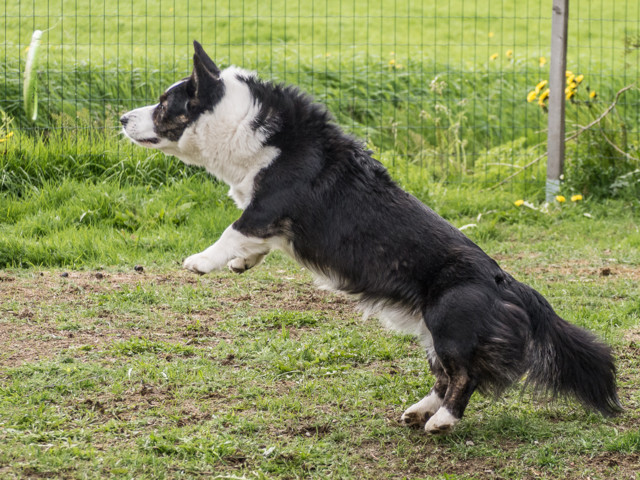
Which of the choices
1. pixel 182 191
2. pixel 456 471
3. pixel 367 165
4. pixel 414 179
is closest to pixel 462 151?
pixel 414 179

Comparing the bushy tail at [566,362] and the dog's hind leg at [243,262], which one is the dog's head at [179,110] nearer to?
the dog's hind leg at [243,262]

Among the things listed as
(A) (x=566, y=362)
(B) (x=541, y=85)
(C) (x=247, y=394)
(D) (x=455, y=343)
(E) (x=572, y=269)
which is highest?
(B) (x=541, y=85)

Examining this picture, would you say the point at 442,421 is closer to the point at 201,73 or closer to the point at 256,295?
the point at 201,73

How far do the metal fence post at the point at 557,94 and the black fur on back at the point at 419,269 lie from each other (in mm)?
4337

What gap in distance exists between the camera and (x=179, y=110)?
400 centimetres

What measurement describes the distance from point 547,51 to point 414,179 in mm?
6557

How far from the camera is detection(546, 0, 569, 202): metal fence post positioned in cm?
754

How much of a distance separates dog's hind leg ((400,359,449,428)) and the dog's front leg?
1.01 metres

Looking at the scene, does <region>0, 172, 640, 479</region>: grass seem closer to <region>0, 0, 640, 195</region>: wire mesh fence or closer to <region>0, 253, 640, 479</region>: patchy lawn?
A: <region>0, 253, 640, 479</region>: patchy lawn


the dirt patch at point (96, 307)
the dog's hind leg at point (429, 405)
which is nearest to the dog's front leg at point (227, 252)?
the dog's hind leg at point (429, 405)

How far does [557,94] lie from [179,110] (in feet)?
15.6

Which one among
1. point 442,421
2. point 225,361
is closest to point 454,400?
point 442,421

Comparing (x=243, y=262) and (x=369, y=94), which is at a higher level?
(x=369, y=94)

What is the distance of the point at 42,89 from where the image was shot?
27.0 ft
